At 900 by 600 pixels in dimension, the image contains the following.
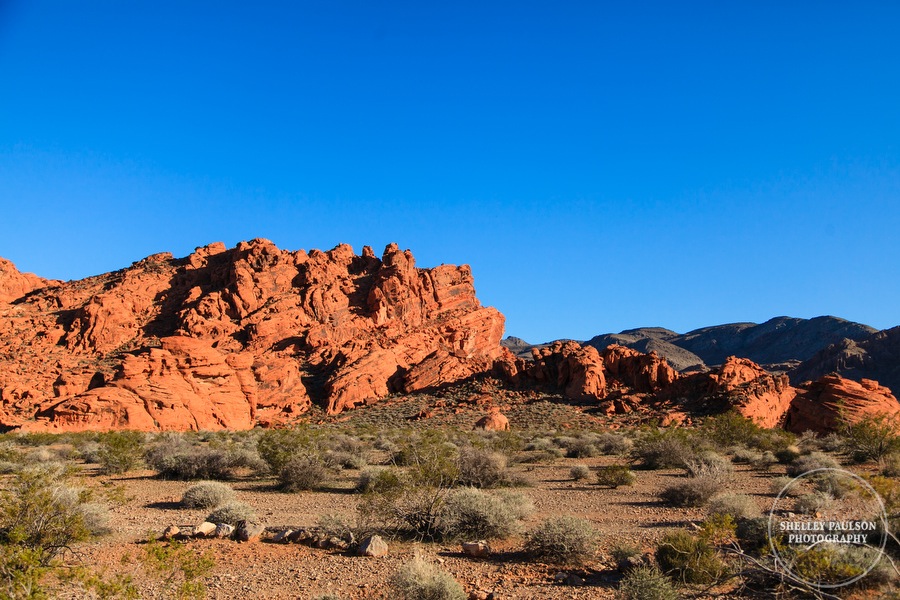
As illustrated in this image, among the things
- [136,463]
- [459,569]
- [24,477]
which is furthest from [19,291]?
[459,569]

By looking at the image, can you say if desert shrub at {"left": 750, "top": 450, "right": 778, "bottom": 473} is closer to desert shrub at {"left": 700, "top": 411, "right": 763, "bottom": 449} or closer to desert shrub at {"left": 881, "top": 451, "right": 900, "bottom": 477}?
desert shrub at {"left": 881, "top": 451, "right": 900, "bottom": 477}

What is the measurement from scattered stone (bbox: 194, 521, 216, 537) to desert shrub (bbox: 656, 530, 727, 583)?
815 cm

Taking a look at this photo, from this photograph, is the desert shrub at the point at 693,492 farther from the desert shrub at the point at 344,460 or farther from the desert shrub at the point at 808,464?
the desert shrub at the point at 344,460

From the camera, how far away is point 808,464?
1834cm

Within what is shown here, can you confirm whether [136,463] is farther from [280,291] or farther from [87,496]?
[280,291]

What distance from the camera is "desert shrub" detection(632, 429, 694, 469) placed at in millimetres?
21047

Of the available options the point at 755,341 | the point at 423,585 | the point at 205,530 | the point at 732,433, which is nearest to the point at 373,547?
the point at 423,585

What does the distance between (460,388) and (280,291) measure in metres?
31.4

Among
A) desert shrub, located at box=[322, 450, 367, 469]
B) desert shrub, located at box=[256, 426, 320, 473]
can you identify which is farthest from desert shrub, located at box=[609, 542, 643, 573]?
desert shrub, located at box=[322, 450, 367, 469]

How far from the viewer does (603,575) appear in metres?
8.51

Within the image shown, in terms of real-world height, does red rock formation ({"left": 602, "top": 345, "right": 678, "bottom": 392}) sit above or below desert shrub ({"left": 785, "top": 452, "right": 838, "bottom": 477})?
above

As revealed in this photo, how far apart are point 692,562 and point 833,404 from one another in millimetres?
27454

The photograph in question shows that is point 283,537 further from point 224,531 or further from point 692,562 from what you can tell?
point 692,562

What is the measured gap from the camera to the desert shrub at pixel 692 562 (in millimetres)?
7488
